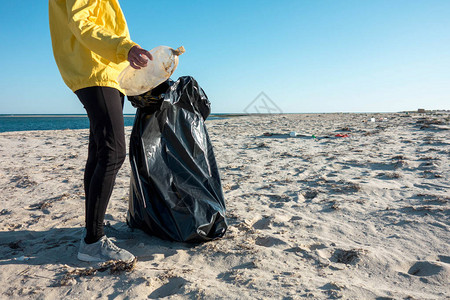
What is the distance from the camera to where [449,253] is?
1.51m

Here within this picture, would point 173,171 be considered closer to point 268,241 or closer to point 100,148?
point 100,148

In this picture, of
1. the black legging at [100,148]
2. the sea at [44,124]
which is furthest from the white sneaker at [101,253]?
the sea at [44,124]

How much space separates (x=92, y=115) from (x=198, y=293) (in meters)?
0.92

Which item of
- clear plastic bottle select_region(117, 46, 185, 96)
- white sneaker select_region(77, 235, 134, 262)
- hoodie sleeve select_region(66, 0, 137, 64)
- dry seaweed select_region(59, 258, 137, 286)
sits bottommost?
dry seaweed select_region(59, 258, 137, 286)

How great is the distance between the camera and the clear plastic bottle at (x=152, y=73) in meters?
1.40

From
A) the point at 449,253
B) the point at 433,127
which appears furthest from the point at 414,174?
the point at 433,127

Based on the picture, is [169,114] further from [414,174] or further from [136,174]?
[414,174]

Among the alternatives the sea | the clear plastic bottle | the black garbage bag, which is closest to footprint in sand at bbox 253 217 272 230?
the black garbage bag

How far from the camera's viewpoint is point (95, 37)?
1.24 meters

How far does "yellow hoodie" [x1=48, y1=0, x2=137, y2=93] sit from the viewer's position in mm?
1239

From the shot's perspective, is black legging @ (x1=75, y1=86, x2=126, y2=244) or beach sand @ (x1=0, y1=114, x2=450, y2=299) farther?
black legging @ (x1=75, y1=86, x2=126, y2=244)

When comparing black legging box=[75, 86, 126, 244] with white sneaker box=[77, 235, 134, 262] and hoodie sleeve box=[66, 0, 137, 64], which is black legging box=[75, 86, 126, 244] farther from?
hoodie sleeve box=[66, 0, 137, 64]

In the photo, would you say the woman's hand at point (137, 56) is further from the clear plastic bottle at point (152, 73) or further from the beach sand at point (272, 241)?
the beach sand at point (272, 241)

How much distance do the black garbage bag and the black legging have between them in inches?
6.6
